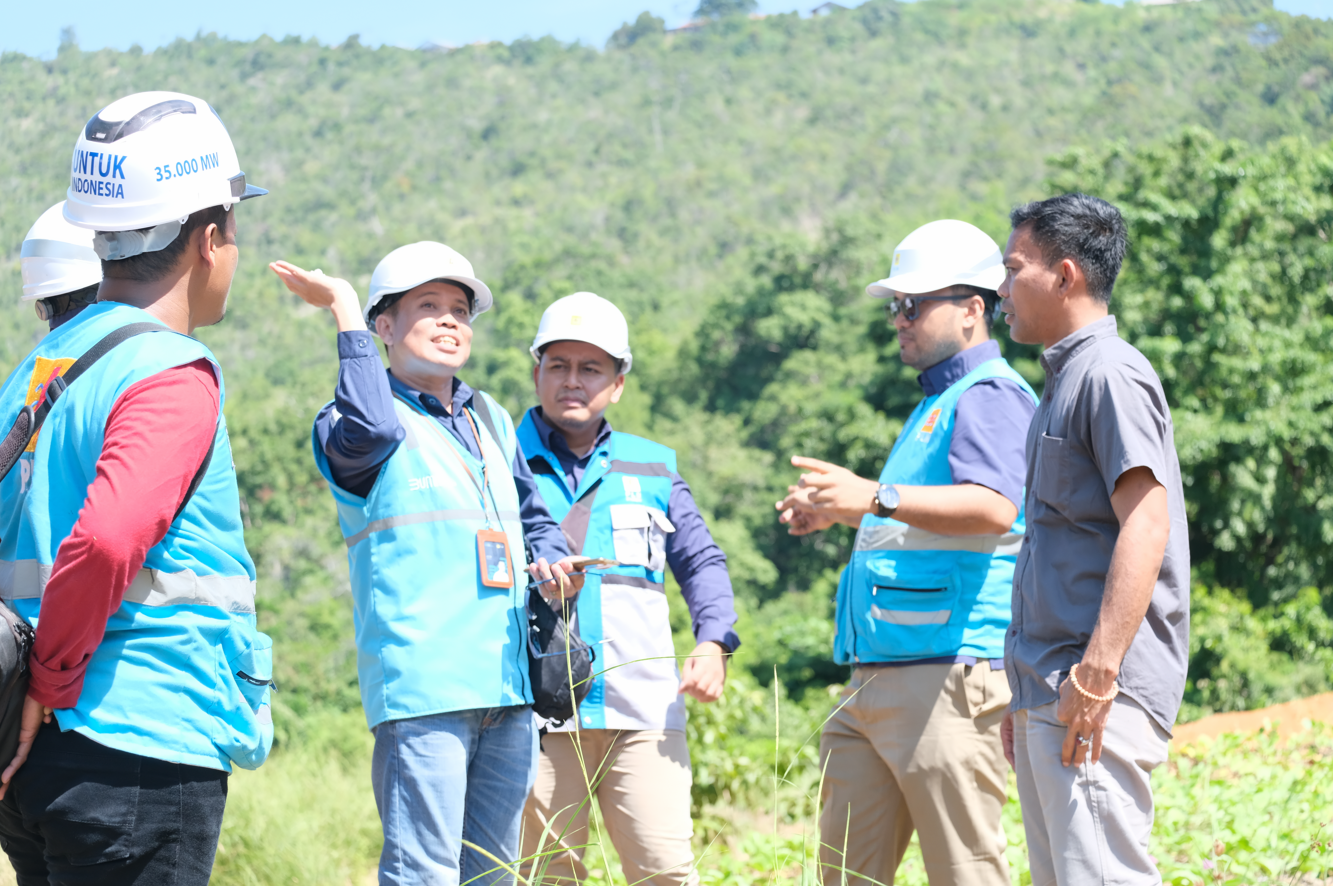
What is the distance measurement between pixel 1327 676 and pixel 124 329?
16.7m

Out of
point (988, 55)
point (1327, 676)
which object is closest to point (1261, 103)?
point (988, 55)

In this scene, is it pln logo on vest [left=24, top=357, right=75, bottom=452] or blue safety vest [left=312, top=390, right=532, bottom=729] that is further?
blue safety vest [left=312, top=390, right=532, bottom=729]

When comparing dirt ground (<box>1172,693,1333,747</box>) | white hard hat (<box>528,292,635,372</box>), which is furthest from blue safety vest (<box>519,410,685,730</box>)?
dirt ground (<box>1172,693,1333,747</box>)

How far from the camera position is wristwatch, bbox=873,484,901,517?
302cm

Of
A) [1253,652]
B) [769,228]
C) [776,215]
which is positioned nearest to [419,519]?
[1253,652]

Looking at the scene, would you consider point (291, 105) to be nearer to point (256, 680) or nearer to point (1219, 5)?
point (1219, 5)

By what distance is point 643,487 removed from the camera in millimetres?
3467

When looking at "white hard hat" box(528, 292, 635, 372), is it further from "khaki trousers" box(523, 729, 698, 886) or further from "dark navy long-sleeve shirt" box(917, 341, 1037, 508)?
"khaki trousers" box(523, 729, 698, 886)

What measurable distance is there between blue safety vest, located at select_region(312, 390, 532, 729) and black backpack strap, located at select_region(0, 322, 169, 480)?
2.56ft

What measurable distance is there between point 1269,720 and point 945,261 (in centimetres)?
562

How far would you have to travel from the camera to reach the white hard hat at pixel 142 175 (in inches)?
81.2

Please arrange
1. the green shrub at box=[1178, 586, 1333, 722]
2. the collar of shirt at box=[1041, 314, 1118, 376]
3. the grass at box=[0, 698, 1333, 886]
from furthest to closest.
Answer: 1. the green shrub at box=[1178, 586, 1333, 722]
2. the grass at box=[0, 698, 1333, 886]
3. the collar of shirt at box=[1041, 314, 1118, 376]

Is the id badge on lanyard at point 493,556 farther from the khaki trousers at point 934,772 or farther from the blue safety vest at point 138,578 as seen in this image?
the khaki trousers at point 934,772

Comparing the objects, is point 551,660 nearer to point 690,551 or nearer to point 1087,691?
point 690,551
